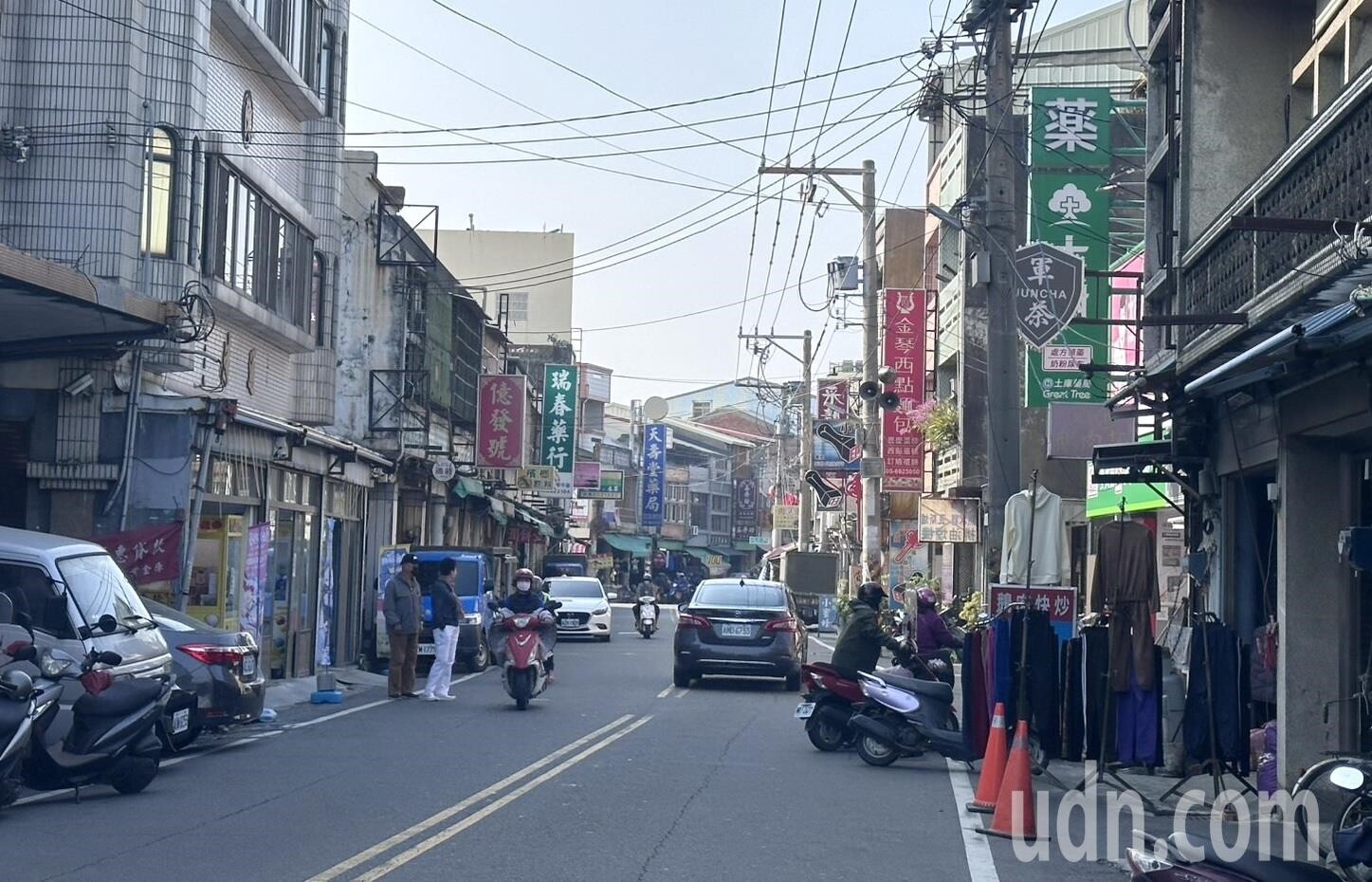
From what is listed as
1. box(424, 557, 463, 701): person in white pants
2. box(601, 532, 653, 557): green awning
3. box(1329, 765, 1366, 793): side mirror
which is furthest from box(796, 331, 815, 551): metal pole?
box(601, 532, 653, 557): green awning

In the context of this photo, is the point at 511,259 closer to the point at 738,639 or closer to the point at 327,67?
the point at 327,67

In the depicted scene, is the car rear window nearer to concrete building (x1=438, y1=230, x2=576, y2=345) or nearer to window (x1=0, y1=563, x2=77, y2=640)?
window (x1=0, y1=563, x2=77, y2=640)

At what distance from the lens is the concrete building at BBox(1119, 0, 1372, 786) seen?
10.7m

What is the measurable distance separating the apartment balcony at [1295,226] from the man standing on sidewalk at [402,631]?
36.2ft

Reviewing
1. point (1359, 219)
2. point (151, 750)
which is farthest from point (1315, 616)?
point (151, 750)

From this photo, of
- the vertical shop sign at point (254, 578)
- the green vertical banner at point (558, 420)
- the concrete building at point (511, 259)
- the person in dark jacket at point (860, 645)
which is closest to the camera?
the person in dark jacket at point (860, 645)

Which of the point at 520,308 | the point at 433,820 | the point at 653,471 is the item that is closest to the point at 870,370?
the point at 433,820

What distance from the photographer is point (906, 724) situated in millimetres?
14586

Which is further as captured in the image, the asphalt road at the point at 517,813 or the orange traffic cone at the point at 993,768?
the orange traffic cone at the point at 993,768

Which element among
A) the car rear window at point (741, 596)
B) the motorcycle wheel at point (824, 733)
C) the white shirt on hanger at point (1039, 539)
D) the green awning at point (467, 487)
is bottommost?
the motorcycle wheel at point (824, 733)

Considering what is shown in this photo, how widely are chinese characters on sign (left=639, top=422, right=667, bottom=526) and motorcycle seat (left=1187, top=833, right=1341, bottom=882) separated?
73.6m

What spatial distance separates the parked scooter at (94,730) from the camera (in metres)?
10.7

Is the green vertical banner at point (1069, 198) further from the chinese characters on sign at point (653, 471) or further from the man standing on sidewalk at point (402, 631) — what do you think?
the chinese characters on sign at point (653, 471)

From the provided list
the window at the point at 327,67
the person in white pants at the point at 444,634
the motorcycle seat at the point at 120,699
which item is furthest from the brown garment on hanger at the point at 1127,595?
the window at the point at 327,67
